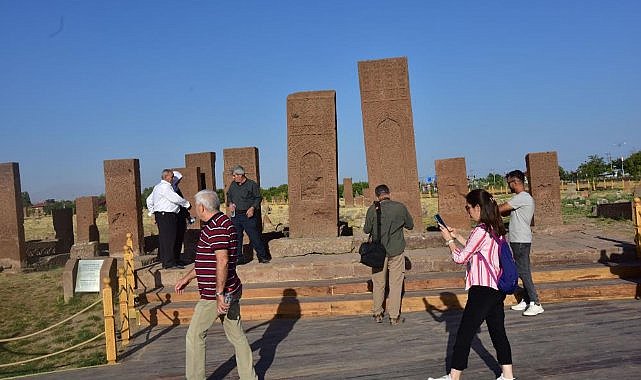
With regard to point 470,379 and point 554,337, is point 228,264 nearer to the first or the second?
point 470,379

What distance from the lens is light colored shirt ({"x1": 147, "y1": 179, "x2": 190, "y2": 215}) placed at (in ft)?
29.0

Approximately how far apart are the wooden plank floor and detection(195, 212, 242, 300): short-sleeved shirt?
1.13 metres

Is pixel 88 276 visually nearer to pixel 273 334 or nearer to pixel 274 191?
pixel 273 334

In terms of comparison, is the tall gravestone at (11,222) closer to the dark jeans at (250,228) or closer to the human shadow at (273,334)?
the dark jeans at (250,228)

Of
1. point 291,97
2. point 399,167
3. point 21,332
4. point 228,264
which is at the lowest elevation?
point 21,332

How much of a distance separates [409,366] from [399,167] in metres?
6.58

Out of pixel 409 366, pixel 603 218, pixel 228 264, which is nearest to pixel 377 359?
pixel 409 366

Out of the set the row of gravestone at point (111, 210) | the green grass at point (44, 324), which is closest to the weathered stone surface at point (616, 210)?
the row of gravestone at point (111, 210)

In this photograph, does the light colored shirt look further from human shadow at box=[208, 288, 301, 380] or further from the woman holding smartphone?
the woman holding smartphone

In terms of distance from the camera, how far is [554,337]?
5.73m

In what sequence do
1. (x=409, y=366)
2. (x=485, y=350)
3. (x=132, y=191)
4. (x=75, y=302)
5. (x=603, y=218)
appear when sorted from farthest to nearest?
(x=603, y=218) → (x=132, y=191) → (x=75, y=302) → (x=485, y=350) → (x=409, y=366)

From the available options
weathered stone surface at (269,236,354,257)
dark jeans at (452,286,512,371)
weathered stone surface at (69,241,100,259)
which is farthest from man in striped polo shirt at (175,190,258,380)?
weathered stone surface at (69,241,100,259)

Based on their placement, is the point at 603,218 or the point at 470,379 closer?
the point at 470,379

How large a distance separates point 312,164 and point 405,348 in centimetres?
583
